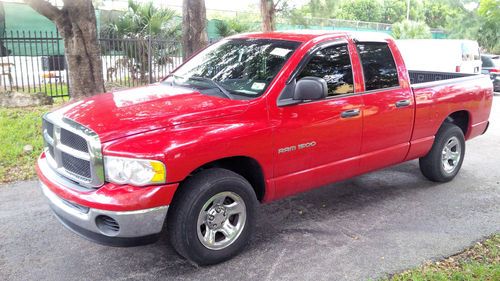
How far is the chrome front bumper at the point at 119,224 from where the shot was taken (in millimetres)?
3211

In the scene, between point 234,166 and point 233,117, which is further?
point 234,166

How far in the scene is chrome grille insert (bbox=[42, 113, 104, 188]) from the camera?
3267 mm

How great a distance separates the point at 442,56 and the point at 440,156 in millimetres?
10330

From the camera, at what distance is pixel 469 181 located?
6.11 metres

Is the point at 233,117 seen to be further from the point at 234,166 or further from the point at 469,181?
the point at 469,181

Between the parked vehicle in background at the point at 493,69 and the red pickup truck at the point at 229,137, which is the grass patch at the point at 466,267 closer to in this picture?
the red pickup truck at the point at 229,137

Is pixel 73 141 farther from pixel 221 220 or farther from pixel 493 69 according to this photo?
pixel 493 69

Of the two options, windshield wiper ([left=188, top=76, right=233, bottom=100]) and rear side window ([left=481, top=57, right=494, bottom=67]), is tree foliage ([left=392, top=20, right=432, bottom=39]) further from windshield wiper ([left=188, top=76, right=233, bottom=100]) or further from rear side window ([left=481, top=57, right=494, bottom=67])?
windshield wiper ([left=188, top=76, right=233, bottom=100])

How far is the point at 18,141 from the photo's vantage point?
719 cm

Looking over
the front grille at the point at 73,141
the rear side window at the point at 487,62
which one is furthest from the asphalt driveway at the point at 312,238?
the rear side window at the point at 487,62

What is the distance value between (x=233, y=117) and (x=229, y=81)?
0.70m

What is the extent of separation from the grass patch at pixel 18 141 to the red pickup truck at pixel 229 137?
226 centimetres

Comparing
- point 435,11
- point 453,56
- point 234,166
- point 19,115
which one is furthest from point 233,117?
point 435,11

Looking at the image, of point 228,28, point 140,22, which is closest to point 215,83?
point 140,22
